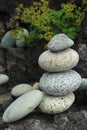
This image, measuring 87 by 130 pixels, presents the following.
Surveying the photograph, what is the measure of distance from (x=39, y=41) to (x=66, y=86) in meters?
1.53

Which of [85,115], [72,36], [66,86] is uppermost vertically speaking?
A: [72,36]

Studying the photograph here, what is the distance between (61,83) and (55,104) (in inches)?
13.1

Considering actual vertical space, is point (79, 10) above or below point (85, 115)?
above

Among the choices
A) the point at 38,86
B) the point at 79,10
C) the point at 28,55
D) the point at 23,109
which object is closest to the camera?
the point at 23,109

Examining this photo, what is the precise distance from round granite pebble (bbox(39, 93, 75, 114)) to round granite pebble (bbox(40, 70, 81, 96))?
0.31 feet

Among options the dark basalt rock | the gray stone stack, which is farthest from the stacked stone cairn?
the dark basalt rock

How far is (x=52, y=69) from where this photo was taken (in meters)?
5.15

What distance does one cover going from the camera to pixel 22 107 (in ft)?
16.1

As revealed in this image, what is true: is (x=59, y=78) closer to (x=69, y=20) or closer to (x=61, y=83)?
(x=61, y=83)

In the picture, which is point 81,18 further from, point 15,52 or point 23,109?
point 23,109

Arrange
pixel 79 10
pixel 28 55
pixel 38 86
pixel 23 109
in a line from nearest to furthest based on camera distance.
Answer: pixel 23 109
pixel 38 86
pixel 79 10
pixel 28 55

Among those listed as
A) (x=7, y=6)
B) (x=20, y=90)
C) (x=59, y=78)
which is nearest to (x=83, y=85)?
(x=59, y=78)

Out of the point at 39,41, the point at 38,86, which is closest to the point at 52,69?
the point at 38,86

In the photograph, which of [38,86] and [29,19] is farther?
[29,19]
